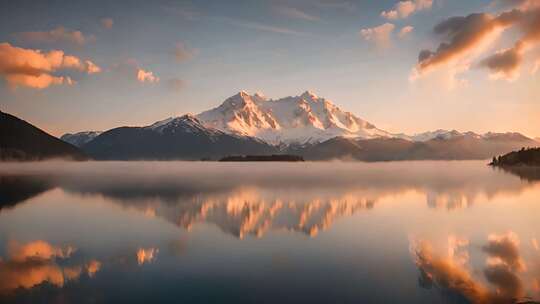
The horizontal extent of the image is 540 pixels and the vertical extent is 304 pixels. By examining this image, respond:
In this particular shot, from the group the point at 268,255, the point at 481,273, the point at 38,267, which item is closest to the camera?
the point at 481,273

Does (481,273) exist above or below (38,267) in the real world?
below

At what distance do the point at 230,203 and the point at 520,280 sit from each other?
48237 millimetres

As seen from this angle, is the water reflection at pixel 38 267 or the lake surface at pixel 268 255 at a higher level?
the water reflection at pixel 38 267

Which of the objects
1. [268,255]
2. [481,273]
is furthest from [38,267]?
[481,273]

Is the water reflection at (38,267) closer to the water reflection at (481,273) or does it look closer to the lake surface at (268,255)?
the lake surface at (268,255)

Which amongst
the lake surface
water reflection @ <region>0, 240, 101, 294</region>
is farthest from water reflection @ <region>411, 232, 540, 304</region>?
water reflection @ <region>0, 240, 101, 294</region>

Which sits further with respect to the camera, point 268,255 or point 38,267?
point 268,255

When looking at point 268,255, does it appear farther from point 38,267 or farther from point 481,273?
point 38,267

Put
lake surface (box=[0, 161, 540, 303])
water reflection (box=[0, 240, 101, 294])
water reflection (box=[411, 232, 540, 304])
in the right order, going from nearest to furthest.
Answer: water reflection (box=[411, 232, 540, 304]) < lake surface (box=[0, 161, 540, 303]) < water reflection (box=[0, 240, 101, 294])

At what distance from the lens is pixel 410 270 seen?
90.8 ft

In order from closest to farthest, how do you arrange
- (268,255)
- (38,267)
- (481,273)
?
1. (481,273)
2. (38,267)
3. (268,255)

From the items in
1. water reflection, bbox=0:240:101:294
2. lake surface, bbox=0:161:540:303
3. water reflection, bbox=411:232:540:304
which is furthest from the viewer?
water reflection, bbox=0:240:101:294

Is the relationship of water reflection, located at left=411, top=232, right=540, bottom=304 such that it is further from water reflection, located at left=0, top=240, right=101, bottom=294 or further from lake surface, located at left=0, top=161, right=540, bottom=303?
water reflection, located at left=0, top=240, right=101, bottom=294

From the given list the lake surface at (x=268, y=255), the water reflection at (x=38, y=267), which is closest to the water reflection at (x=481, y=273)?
the lake surface at (x=268, y=255)
